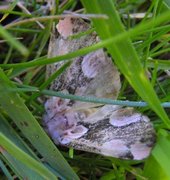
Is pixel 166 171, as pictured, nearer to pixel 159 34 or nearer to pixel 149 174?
pixel 149 174

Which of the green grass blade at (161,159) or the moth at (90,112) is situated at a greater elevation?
the moth at (90,112)

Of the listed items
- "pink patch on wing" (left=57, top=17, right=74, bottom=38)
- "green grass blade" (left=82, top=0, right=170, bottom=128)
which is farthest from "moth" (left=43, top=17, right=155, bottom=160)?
"green grass blade" (left=82, top=0, right=170, bottom=128)

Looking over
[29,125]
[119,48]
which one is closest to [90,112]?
[29,125]

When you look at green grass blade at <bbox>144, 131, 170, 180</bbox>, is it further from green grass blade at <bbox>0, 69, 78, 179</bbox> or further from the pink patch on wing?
the pink patch on wing

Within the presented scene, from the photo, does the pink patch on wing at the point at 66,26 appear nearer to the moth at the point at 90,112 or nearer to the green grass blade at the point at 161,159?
the moth at the point at 90,112

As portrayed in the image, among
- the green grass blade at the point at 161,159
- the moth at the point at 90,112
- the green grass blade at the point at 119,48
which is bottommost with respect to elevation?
the green grass blade at the point at 161,159

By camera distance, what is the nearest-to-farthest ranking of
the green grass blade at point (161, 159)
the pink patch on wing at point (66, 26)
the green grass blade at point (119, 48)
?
1. the green grass blade at point (119, 48)
2. the green grass blade at point (161, 159)
3. the pink patch on wing at point (66, 26)

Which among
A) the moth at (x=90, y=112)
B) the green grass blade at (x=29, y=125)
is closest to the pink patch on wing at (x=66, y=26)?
the moth at (x=90, y=112)
